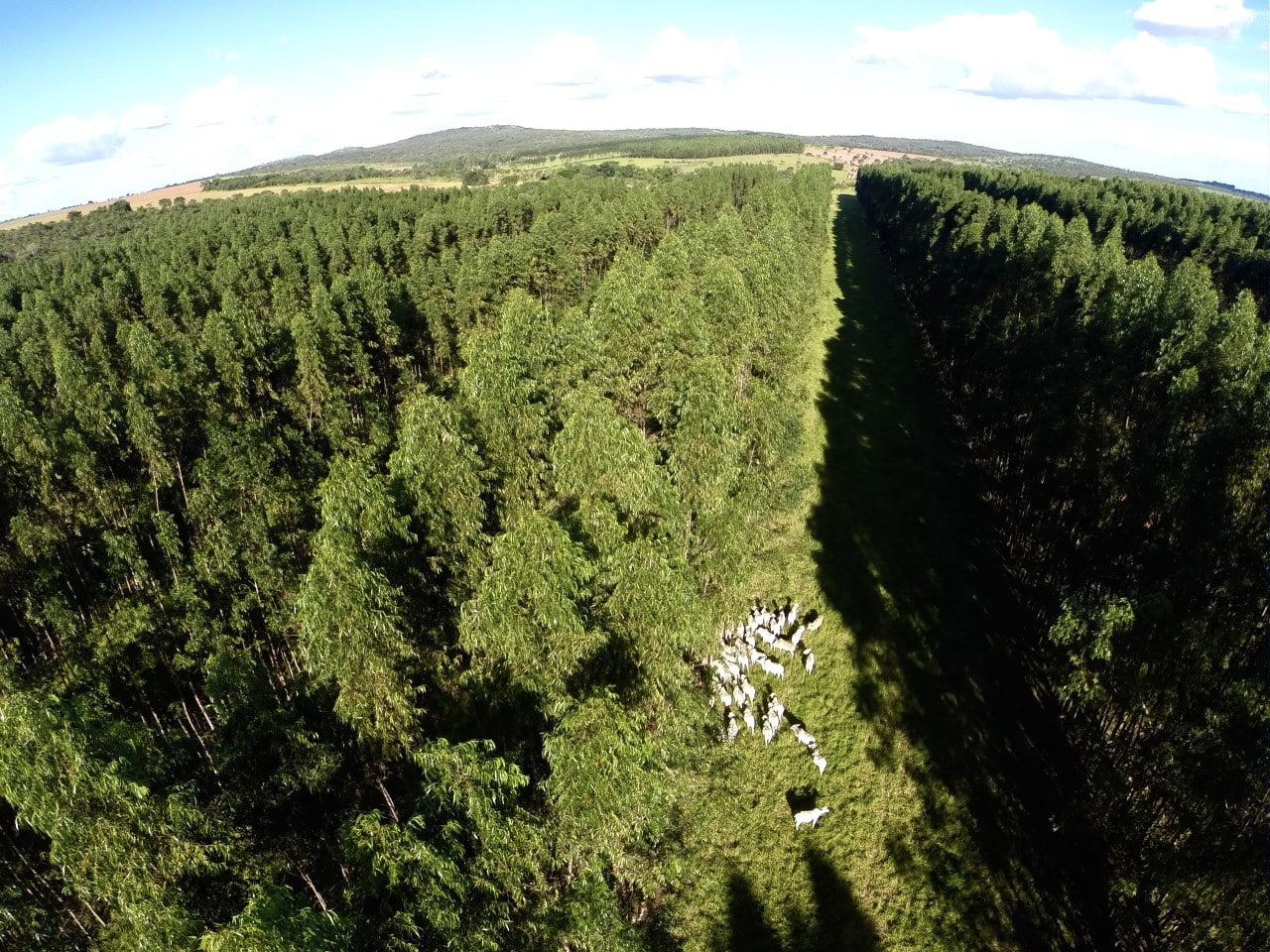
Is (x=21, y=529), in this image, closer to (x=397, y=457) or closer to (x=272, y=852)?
(x=397, y=457)

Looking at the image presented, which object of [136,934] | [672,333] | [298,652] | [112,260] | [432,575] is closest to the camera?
[136,934]

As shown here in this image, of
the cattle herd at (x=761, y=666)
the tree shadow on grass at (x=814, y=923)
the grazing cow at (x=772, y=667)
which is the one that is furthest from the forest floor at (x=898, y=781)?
the cattle herd at (x=761, y=666)

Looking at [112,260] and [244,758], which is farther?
[112,260]

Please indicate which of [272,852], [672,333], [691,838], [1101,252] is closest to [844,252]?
[1101,252]

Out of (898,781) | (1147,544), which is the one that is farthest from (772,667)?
(1147,544)

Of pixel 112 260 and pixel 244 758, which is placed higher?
pixel 112 260

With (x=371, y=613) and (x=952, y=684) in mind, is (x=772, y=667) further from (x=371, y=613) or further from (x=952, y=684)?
(x=371, y=613)

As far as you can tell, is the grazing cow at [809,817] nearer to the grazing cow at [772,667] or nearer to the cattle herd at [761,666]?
the cattle herd at [761,666]
